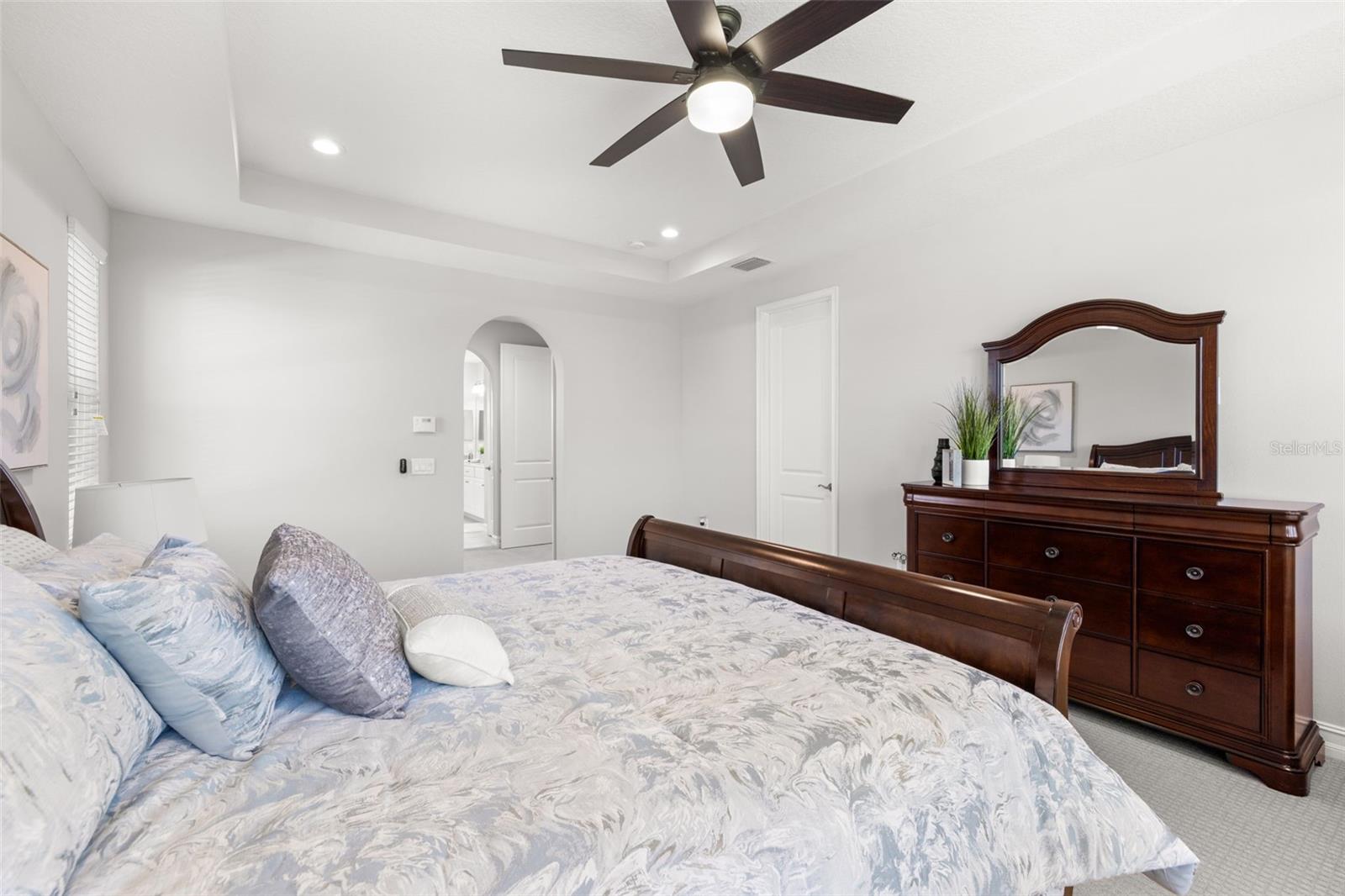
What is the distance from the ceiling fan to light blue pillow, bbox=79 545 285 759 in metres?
1.62

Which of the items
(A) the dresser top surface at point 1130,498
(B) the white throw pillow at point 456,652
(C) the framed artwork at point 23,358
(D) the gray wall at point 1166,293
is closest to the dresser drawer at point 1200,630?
(A) the dresser top surface at point 1130,498

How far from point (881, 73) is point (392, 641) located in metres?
2.63

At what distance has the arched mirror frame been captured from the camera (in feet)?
8.53

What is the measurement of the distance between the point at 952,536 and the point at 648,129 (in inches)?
92.8

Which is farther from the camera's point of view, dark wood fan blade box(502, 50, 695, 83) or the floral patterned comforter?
dark wood fan blade box(502, 50, 695, 83)

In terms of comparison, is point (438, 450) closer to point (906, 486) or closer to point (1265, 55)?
point (906, 486)

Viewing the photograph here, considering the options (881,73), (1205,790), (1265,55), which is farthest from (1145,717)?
(881,73)

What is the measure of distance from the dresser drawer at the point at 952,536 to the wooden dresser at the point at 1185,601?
0.14ft

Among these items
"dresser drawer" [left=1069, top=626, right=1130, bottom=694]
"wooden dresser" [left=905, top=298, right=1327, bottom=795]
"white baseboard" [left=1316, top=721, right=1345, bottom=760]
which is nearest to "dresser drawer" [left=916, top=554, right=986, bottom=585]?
"wooden dresser" [left=905, top=298, right=1327, bottom=795]

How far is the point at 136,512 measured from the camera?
212 cm

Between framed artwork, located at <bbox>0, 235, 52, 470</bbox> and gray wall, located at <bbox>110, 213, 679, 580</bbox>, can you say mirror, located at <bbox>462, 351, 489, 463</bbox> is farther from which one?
framed artwork, located at <bbox>0, 235, 52, 470</bbox>

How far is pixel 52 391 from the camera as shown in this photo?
2.36 meters

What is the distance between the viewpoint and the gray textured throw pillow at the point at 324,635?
120cm

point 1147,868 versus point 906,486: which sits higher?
point 906,486
